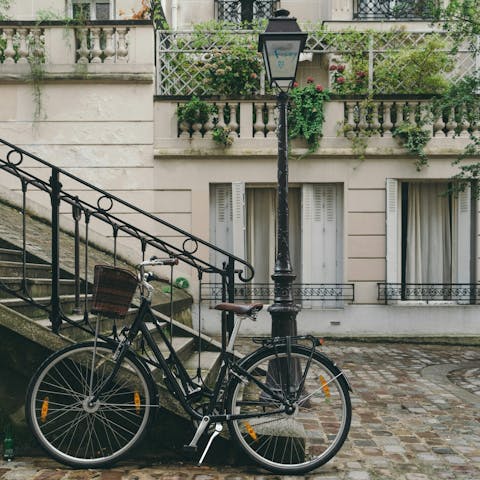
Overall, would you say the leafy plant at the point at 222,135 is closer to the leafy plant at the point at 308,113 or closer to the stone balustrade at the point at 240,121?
the stone balustrade at the point at 240,121

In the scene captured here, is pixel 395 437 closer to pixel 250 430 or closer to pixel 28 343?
pixel 250 430

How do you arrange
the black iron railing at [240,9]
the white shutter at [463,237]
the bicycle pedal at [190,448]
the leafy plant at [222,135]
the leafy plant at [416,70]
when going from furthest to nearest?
the black iron railing at [240,9]
the leafy plant at [416,70]
the white shutter at [463,237]
the leafy plant at [222,135]
the bicycle pedal at [190,448]

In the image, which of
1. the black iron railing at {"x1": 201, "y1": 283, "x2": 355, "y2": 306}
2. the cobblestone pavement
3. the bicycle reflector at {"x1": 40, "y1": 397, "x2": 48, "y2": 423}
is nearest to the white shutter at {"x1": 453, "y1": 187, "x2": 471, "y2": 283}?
the black iron railing at {"x1": 201, "y1": 283, "x2": 355, "y2": 306}

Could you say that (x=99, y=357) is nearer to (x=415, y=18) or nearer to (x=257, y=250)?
(x=257, y=250)

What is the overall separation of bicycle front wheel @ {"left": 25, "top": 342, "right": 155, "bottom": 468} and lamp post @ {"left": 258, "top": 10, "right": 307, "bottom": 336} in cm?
161

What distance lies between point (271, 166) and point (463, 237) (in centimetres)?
389

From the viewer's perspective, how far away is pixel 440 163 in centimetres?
1102

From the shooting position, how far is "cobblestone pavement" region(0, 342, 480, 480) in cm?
399

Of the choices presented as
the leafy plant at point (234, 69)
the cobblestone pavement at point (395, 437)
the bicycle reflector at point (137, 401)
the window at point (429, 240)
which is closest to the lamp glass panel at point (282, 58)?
the bicycle reflector at point (137, 401)

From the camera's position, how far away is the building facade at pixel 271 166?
1085cm

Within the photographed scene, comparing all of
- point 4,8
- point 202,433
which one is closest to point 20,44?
point 4,8

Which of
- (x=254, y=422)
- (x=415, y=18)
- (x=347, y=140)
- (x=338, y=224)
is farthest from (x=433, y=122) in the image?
(x=254, y=422)

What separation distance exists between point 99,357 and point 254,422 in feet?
3.78

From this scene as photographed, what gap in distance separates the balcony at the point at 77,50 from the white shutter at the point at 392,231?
4.96 metres
